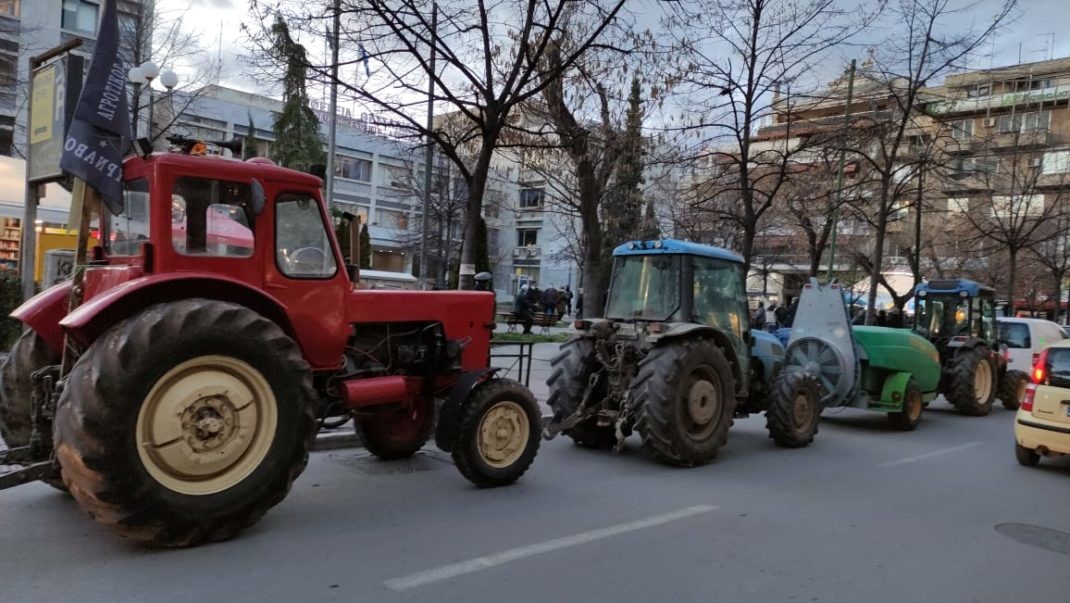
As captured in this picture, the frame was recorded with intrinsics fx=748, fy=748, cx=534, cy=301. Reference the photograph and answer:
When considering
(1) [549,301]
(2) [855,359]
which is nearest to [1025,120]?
(1) [549,301]

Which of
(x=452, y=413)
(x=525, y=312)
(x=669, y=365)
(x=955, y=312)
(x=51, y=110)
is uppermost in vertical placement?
(x=51, y=110)

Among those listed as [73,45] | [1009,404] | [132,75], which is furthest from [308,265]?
[1009,404]

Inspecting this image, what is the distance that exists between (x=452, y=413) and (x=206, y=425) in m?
2.02

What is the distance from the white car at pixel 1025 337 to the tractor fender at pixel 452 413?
13.8 meters

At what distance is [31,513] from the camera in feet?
17.0

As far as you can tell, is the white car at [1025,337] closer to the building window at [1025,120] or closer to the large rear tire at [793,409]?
the large rear tire at [793,409]

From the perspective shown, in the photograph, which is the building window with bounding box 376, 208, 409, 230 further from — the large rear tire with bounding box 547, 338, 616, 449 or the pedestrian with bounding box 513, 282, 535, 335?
the large rear tire with bounding box 547, 338, 616, 449

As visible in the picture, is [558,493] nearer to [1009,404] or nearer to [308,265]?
[308,265]

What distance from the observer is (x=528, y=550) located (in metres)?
4.91

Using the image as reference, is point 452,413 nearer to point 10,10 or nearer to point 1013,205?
point 1013,205

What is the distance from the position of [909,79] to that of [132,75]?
16.6m

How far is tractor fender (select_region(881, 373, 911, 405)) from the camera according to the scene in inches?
419

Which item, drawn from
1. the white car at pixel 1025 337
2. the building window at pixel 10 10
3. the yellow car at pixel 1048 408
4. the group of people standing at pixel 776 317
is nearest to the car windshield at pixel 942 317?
the white car at pixel 1025 337

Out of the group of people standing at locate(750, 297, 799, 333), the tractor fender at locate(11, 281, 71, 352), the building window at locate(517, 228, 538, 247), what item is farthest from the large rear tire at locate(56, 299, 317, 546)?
the building window at locate(517, 228, 538, 247)
